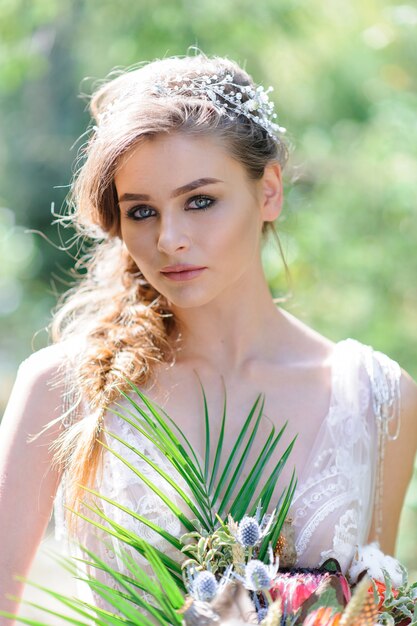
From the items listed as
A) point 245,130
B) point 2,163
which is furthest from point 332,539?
point 2,163

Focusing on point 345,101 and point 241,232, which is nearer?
point 241,232

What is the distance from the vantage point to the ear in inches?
105

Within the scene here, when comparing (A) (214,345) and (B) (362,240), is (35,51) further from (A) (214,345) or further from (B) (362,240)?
(A) (214,345)

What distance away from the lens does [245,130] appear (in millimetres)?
2572

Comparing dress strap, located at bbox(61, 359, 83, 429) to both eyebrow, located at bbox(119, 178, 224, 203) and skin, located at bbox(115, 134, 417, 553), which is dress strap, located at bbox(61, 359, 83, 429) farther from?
eyebrow, located at bbox(119, 178, 224, 203)

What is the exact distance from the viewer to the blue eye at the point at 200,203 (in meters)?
2.35

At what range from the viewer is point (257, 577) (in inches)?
60.5

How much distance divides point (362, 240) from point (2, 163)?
446 cm

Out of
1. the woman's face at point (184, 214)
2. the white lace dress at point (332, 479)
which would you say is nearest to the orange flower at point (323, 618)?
the white lace dress at point (332, 479)

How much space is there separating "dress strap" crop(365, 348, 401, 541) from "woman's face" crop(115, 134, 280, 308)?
0.59 m

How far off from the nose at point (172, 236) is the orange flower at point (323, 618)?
1.10 meters

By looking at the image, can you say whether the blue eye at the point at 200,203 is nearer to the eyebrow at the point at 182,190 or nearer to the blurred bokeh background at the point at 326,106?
the eyebrow at the point at 182,190

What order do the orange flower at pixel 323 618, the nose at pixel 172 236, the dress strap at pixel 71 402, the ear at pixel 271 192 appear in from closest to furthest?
the orange flower at pixel 323 618 → the nose at pixel 172 236 → the dress strap at pixel 71 402 → the ear at pixel 271 192

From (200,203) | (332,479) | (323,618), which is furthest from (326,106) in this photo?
(323,618)
